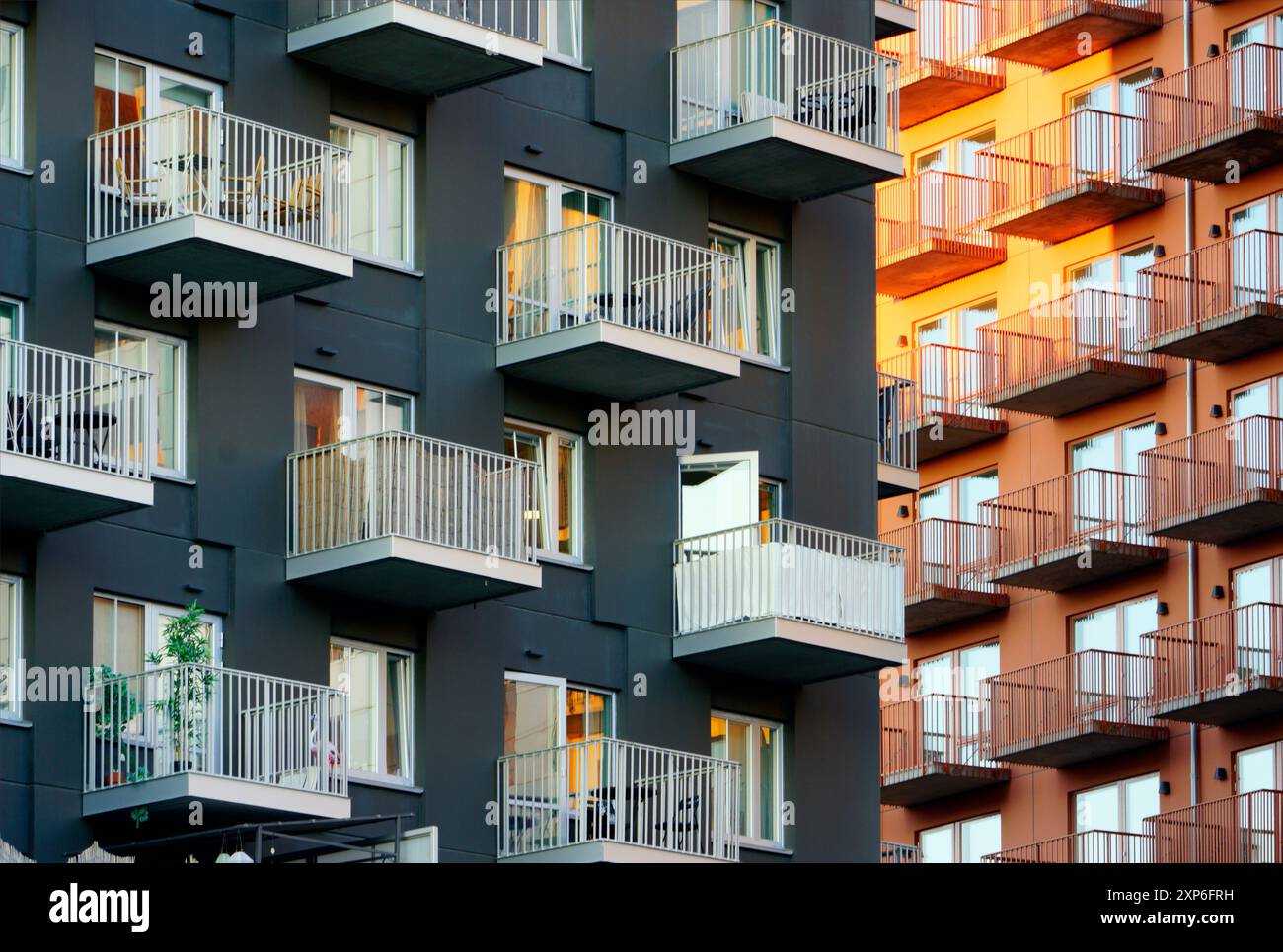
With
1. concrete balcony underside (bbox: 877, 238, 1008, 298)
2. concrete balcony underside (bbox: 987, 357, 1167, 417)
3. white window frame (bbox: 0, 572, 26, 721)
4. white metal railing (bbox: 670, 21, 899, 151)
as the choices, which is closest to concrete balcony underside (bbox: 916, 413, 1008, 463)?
concrete balcony underside (bbox: 987, 357, 1167, 417)

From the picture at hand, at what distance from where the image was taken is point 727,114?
152 feet

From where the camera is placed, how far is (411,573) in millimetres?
40562

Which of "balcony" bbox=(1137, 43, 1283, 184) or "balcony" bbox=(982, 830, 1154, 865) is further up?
"balcony" bbox=(1137, 43, 1283, 184)

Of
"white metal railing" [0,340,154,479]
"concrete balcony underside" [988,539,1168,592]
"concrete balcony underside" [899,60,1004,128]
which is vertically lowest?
"white metal railing" [0,340,154,479]

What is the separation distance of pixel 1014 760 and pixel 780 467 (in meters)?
16.7

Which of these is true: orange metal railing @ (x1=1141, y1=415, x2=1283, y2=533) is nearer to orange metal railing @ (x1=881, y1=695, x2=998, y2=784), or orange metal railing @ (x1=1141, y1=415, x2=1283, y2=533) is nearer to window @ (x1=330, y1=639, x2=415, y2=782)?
orange metal railing @ (x1=881, y1=695, x2=998, y2=784)

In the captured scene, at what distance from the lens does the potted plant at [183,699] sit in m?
37.7

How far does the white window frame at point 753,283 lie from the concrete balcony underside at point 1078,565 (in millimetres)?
15273

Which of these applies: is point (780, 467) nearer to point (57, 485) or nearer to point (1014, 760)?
point (57, 485)

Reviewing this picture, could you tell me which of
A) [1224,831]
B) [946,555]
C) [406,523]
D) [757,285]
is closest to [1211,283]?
[946,555]

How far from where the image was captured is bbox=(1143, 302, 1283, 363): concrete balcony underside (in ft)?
192

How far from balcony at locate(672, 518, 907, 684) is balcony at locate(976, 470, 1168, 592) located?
52.7 feet

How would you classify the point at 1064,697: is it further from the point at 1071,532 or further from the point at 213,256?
the point at 213,256

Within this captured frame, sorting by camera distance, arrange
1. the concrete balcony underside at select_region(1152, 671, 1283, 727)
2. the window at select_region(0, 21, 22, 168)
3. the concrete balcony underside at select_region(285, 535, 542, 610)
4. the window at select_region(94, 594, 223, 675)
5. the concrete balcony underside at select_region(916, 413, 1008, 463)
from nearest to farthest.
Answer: the window at select_region(94, 594, 223, 675)
the window at select_region(0, 21, 22, 168)
the concrete balcony underside at select_region(285, 535, 542, 610)
the concrete balcony underside at select_region(1152, 671, 1283, 727)
the concrete balcony underside at select_region(916, 413, 1008, 463)
